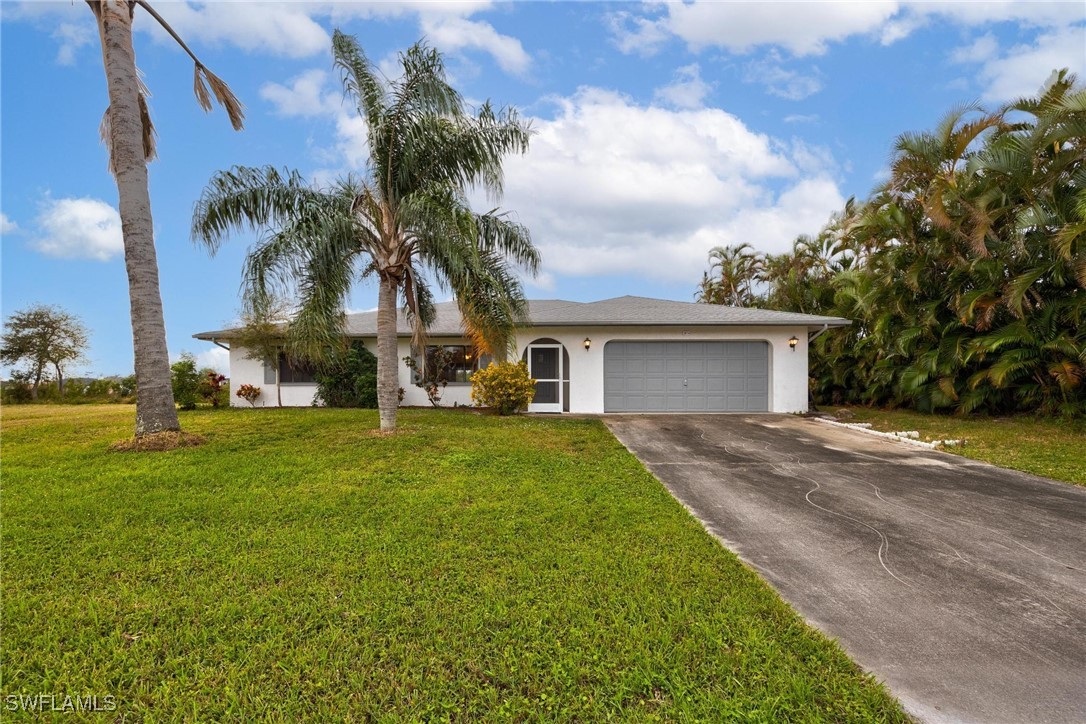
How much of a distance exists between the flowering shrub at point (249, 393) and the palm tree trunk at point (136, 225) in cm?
675

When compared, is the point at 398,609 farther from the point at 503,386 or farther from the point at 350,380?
the point at 350,380

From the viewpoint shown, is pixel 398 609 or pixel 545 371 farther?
pixel 545 371

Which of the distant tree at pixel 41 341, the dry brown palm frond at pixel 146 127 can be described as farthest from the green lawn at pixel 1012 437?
the distant tree at pixel 41 341

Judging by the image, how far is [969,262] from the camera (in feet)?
38.0

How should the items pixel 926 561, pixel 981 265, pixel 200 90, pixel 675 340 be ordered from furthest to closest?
pixel 675 340 < pixel 981 265 < pixel 200 90 < pixel 926 561

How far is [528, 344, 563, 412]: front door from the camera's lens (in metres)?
14.1

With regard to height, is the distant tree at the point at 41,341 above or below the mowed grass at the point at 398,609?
above

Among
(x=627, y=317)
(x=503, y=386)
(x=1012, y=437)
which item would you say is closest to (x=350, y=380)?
(x=503, y=386)

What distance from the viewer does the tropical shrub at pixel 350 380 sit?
14.1 m

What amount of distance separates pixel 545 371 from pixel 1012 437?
405 inches

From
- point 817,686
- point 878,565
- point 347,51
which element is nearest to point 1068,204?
point 878,565

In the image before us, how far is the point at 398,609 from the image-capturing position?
283 centimetres

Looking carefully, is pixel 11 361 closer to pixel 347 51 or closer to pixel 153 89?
pixel 153 89

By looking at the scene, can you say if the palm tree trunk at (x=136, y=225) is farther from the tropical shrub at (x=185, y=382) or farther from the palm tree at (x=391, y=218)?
the tropical shrub at (x=185, y=382)
